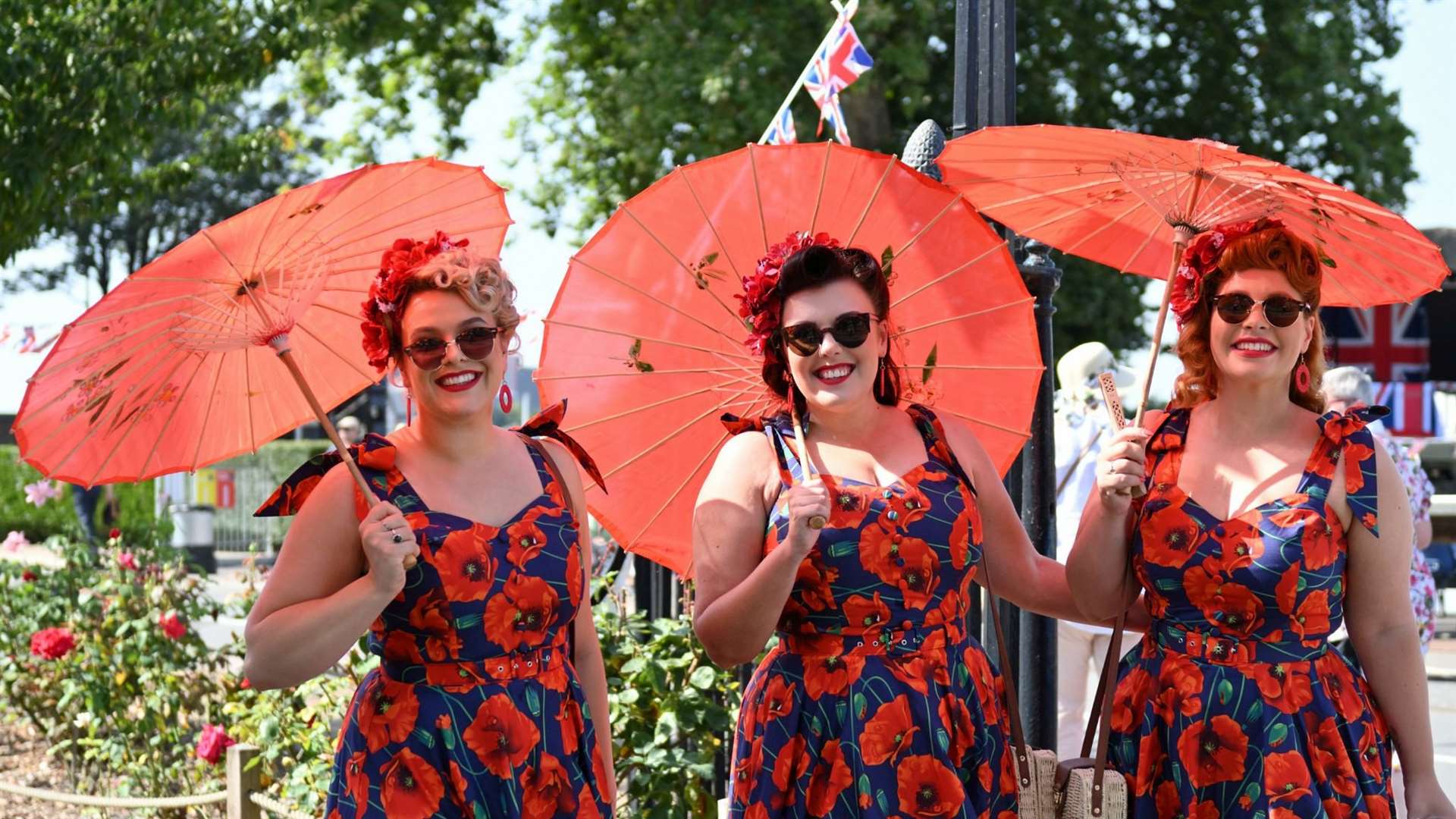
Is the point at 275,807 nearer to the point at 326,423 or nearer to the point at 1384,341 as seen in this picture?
the point at 326,423

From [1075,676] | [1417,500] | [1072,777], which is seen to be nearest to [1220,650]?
[1072,777]

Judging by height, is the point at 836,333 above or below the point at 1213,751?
above

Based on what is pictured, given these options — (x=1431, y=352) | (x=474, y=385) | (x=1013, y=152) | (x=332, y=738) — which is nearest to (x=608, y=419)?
(x=474, y=385)

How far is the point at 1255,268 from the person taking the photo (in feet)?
9.15

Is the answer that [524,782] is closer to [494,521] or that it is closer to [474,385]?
[494,521]

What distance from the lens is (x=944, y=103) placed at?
52.9 feet

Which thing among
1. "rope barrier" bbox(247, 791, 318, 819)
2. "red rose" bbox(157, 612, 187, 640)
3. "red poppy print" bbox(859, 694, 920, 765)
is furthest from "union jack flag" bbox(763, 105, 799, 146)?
"red rose" bbox(157, 612, 187, 640)

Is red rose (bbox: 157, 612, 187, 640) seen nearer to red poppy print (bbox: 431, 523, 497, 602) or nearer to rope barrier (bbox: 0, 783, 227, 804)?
rope barrier (bbox: 0, 783, 227, 804)

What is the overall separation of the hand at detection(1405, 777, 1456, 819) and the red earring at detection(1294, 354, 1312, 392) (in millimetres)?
746

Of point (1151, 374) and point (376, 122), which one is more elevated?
point (376, 122)

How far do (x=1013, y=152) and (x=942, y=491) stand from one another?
75 cm

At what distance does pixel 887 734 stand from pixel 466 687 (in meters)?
0.73

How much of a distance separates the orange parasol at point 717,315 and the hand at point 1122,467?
46cm

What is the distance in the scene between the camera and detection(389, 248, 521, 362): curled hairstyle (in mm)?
2625
